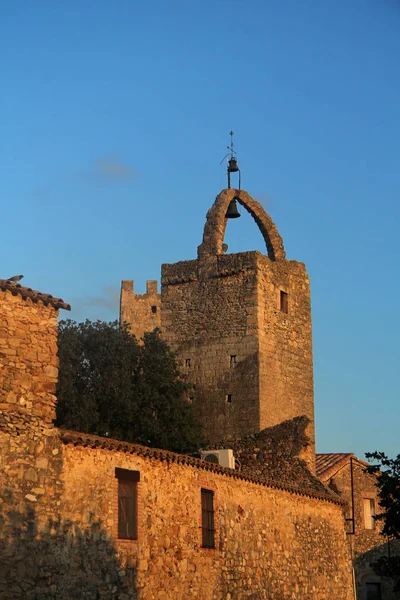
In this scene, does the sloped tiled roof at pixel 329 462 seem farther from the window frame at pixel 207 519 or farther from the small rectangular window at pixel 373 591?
the window frame at pixel 207 519

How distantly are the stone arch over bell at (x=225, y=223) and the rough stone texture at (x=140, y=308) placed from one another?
25.6 meters

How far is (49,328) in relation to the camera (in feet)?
55.5

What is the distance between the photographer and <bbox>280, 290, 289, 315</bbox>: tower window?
110 feet

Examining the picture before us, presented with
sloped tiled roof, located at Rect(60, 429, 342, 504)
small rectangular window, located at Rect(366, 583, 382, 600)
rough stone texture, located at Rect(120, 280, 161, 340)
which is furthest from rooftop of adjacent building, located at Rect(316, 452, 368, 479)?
rough stone texture, located at Rect(120, 280, 161, 340)

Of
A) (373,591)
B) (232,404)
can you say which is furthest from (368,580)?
(232,404)

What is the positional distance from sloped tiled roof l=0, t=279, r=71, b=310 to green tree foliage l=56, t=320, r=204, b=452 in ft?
49.8

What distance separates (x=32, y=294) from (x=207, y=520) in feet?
21.3

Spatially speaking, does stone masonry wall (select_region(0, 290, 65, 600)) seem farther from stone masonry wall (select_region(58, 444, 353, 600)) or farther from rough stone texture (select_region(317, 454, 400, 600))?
rough stone texture (select_region(317, 454, 400, 600))

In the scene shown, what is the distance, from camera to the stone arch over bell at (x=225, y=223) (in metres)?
33.4

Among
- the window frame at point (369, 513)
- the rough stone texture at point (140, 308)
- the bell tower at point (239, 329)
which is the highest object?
the rough stone texture at point (140, 308)

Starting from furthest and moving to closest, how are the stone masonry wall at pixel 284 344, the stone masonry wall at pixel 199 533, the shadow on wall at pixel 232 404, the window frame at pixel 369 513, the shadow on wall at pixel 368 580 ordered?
1. the window frame at pixel 369 513
2. the shadow on wall at pixel 368 580
3. the stone masonry wall at pixel 284 344
4. the shadow on wall at pixel 232 404
5. the stone masonry wall at pixel 199 533

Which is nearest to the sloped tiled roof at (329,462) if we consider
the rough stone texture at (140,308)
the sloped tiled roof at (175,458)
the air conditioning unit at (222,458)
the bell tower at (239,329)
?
the bell tower at (239,329)

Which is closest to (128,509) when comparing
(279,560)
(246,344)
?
(279,560)

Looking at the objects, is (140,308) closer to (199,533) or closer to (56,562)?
(199,533)
